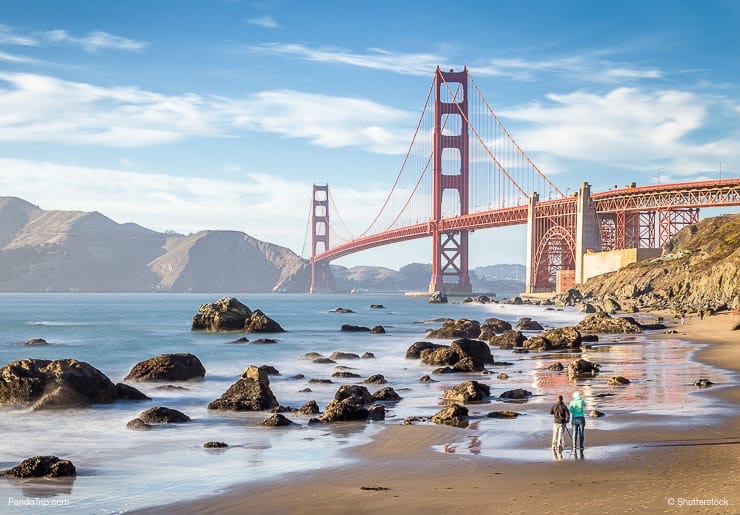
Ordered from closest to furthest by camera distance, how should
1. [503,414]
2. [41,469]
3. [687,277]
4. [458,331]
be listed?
[41,469], [503,414], [458,331], [687,277]

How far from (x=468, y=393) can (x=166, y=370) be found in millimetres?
10087

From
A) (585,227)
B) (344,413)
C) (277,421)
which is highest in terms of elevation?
(585,227)

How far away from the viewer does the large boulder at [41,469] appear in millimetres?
11773

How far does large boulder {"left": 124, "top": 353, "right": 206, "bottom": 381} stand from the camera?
24.7 meters

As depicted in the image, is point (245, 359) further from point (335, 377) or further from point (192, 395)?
point (192, 395)

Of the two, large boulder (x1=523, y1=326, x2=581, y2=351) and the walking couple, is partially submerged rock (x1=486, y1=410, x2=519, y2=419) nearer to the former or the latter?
the walking couple

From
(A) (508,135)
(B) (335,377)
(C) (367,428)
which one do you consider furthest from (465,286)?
(C) (367,428)

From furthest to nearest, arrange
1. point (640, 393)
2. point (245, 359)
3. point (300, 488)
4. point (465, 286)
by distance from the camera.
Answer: point (465, 286), point (245, 359), point (640, 393), point (300, 488)

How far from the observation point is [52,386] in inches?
758

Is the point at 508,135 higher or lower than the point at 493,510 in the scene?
higher

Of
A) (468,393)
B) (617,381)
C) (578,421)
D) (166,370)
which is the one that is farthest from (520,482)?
(166,370)

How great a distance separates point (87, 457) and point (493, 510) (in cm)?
719

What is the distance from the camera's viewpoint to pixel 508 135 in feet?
375

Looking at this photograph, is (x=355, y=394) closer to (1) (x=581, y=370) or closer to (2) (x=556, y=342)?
(1) (x=581, y=370)
